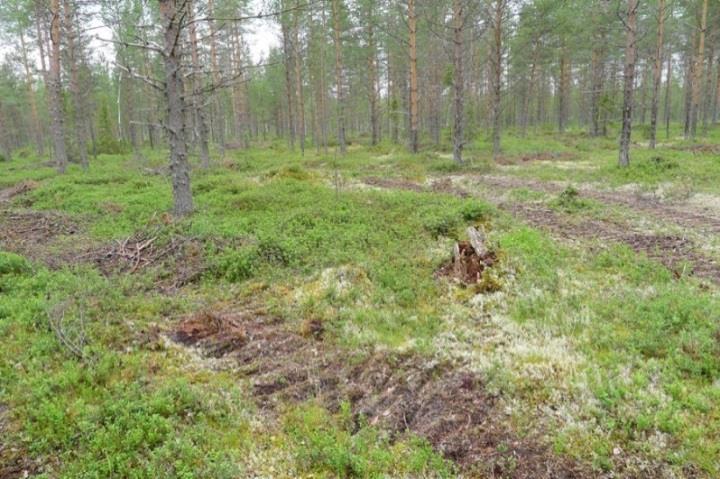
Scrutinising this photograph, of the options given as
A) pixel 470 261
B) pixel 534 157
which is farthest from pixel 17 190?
pixel 534 157

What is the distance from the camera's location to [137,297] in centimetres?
703

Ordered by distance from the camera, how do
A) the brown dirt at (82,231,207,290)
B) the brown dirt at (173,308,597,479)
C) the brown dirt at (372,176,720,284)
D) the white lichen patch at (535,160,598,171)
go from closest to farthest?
the brown dirt at (173,308,597,479) → the brown dirt at (372,176,720,284) → the brown dirt at (82,231,207,290) → the white lichen patch at (535,160,598,171)

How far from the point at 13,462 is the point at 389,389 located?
3.32m

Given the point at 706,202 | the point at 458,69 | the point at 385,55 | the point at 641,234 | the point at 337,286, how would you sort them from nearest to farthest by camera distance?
the point at 337,286 → the point at 641,234 → the point at 706,202 → the point at 458,69 → the point at 385,55

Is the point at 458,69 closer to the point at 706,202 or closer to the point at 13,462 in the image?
the point at 706,202

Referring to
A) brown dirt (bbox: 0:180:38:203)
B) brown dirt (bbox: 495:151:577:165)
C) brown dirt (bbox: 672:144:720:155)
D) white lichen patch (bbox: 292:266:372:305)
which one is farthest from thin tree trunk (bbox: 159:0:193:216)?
brown dirt (bbox: 672:144:720:155)

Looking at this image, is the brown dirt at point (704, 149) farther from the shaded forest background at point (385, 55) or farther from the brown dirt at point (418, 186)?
the brown dirt at point (418, 186)

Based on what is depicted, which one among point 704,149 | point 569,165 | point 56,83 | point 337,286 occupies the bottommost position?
point 337,286

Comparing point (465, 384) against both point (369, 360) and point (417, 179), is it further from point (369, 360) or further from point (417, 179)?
point (417, 179)

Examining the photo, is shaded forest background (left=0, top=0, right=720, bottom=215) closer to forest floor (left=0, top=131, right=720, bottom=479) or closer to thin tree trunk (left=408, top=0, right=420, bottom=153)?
thin tree trunk (left=408, top=0, right=420, bottom=153)

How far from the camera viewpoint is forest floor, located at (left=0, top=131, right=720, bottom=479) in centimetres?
370

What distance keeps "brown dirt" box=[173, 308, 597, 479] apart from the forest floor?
23 millimetres

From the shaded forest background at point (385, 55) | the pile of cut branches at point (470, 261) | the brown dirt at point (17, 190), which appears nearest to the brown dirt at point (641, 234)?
the pile of cut branches at point (470, 261)

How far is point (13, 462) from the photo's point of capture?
3.63 metres
